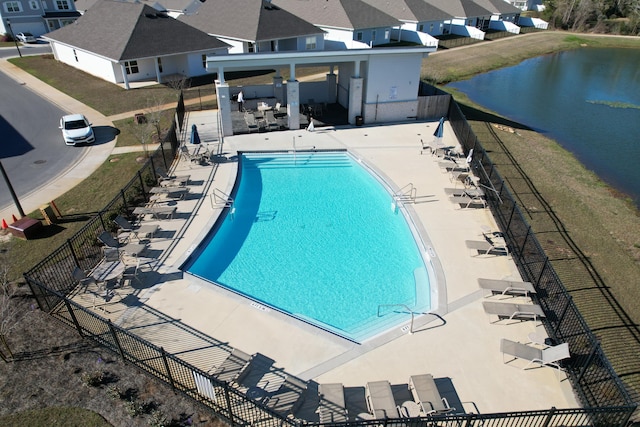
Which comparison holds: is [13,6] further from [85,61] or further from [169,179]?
[169,179]

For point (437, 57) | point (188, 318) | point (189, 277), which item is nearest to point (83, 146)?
point (189, 277)

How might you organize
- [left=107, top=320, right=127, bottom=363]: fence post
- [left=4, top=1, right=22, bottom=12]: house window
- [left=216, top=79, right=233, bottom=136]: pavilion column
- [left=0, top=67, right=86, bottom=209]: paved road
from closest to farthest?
[left=107, top=320, right=127, bottom=363]: fence post
[left=0, top=67, right=86, bottom=209]: paved road
[left=216, top=79, right=233, bottom=136]: pavilion column
[left=4, top=1, right=22, bottom=12]: house window

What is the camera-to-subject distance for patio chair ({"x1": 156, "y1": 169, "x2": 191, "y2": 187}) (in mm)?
19328

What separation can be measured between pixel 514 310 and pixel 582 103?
121 feet

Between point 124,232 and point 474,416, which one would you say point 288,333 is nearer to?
point 474,416

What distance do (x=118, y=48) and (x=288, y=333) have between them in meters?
37.0

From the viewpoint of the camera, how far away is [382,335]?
11.9 meters

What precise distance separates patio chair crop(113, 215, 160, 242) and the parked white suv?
38.9 feet

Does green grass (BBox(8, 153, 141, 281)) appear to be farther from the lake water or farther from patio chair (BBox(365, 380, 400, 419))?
the lake water

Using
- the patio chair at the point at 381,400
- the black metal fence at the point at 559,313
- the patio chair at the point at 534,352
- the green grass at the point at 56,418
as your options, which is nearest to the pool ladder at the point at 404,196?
the black metal fence at the point at 559,313

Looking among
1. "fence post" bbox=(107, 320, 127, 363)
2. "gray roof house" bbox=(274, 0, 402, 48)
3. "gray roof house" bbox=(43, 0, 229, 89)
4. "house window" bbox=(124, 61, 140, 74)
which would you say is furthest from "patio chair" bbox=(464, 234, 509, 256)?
"gray roof house" bbox=(274, 0, 402, 48)

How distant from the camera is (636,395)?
10695mm

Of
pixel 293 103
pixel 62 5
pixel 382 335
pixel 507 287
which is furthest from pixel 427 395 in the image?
pixel 62 5

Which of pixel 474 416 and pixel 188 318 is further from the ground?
pixel 474 416
